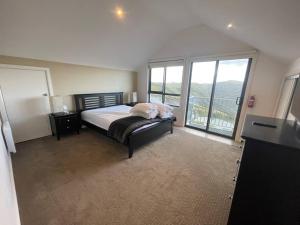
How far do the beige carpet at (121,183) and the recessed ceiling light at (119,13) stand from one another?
2873 mm

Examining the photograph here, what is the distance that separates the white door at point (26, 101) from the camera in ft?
9.37

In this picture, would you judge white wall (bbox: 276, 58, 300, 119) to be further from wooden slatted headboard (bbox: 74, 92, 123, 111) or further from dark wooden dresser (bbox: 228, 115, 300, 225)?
wooden slatted headboard (bbox: 74, 92, 123, 111)

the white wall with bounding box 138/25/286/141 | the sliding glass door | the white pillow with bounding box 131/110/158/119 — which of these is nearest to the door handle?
the sliding glass door

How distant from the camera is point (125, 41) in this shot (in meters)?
3.58

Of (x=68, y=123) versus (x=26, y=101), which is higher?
(x=26, y=101)

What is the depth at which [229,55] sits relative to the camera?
3.29 m

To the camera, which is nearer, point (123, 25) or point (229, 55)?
point (123, 25)

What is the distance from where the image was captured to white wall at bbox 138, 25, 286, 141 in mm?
2917

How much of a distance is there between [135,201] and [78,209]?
2.25 ft

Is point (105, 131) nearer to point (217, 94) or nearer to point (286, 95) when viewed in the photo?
point (217, 94)

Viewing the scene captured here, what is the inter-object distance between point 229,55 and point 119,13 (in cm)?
278

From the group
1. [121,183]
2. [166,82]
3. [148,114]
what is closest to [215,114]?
[166,82]

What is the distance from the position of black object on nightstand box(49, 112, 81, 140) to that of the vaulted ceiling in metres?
1.45

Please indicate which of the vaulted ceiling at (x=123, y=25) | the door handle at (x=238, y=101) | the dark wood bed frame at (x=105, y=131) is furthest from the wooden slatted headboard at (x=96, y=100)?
the door handle at (x=238, y=101)
